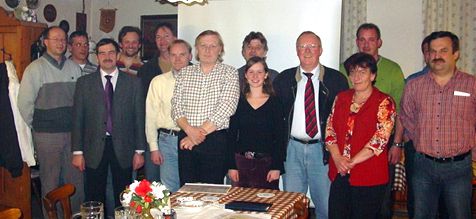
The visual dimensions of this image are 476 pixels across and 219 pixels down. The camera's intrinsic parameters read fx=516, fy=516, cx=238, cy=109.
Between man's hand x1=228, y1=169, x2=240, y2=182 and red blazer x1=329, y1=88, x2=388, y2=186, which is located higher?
red blazer x1=329, y1=88, x2=388, y2=186

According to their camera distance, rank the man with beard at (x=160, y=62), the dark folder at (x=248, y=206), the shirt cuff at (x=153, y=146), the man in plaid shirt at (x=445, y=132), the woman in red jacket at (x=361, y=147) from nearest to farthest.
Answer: the dark folder at (x=248, y=206), the woman in red jacket at (x=361, y=147), the man in plaid shirt at (x=445, y=132), the shirt cuff at (x=153, y=146), the man with beard at (x=160, y=62)

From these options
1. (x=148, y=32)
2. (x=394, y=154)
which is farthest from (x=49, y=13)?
(x=394, y=154)

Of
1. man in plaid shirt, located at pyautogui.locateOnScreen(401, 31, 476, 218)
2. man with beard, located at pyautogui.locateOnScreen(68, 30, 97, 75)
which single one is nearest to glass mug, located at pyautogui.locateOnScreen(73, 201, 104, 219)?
man in plaid shirt, located at pyautogui.locateOnScreen(401, 31, 476, 218)

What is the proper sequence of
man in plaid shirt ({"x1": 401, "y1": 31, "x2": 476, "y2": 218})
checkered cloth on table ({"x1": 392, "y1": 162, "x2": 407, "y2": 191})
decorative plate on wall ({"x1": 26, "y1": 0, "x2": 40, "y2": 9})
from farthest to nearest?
decorative plate on wall ({"x1": 26, "y1": 0, "x2": 40, "y2": 9}) → checkered cloth on table ({"x1": 392, "y1": 162, "x2": 407, "y2": 191}) → man in plaid shirt ({"x1": 401, "y1": 31, "x2": 476, "y2": 218})

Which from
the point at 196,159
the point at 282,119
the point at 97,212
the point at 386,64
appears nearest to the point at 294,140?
the point at 282,119

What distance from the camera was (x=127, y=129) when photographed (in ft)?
11.8

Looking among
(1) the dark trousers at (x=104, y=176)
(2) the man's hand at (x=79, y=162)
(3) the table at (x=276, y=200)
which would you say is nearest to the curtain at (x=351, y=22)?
(1) the dark trousers at (x=104, y=176)

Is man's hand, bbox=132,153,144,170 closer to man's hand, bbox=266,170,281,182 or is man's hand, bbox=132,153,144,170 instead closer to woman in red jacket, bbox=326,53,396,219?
man's hand, bbox=266,170,281,182

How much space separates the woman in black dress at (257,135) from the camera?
127 inches

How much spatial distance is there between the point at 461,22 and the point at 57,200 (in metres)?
4.32

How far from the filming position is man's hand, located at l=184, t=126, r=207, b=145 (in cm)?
326

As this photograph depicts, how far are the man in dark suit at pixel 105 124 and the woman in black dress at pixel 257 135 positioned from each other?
2.50ft

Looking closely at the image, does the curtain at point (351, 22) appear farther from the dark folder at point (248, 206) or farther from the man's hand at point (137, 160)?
the dark folder at point (248, 206)

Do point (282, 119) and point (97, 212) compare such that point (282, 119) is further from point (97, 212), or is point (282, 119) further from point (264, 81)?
point (97, 212)
